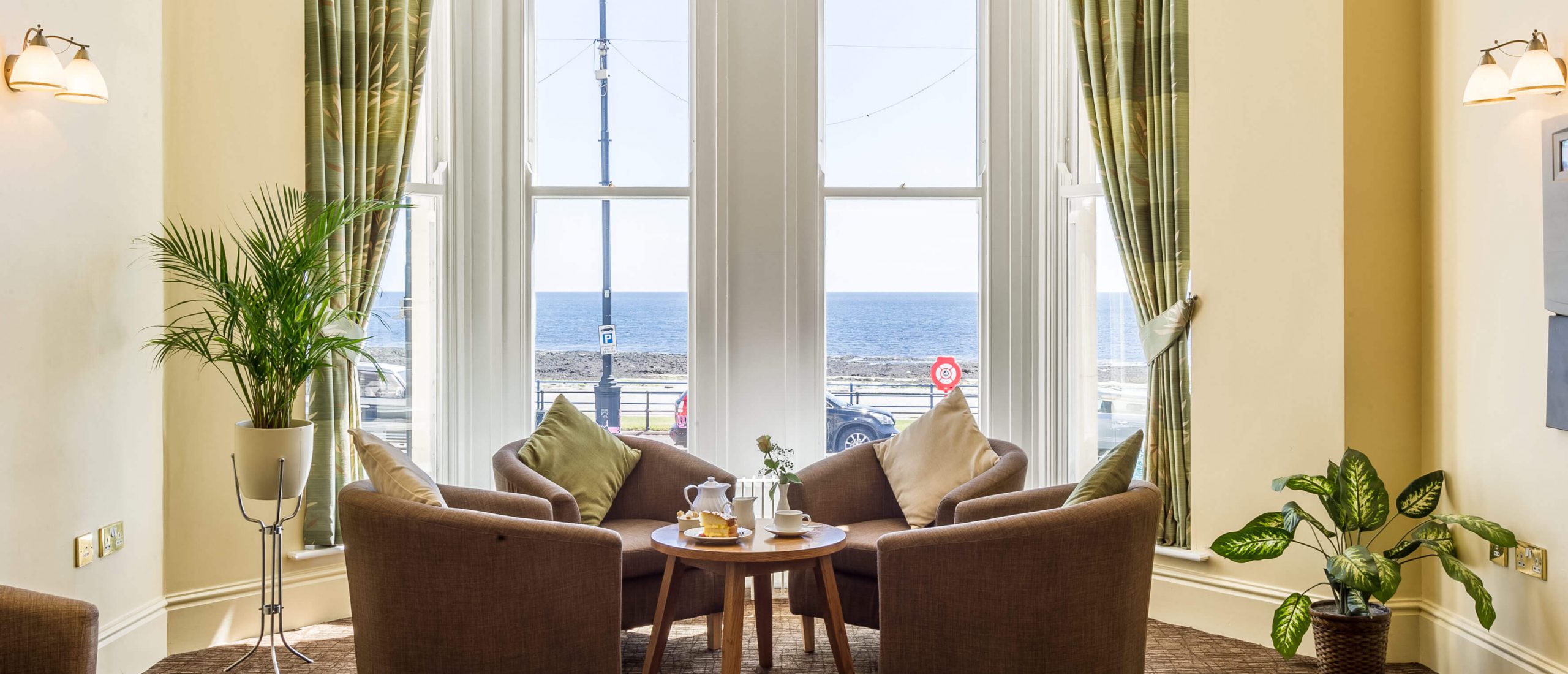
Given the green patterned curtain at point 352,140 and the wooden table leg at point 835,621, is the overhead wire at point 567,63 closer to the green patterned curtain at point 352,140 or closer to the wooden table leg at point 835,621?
the green patterned curtain at point 352,140

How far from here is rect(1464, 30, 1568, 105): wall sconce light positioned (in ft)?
8.94

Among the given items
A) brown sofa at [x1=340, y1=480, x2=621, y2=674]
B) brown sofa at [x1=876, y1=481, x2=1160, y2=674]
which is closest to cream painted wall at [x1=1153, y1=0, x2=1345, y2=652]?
brown sofa at [x1=876, y1=481, x2=1160, y2=674]

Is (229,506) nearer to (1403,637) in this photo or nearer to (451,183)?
(451,183)

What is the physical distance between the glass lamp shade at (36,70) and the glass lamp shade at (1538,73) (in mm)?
4102

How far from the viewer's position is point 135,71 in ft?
11.0

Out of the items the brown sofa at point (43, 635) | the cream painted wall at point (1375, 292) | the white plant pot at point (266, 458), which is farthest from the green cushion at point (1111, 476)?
the white plant pot at point (266, 458)

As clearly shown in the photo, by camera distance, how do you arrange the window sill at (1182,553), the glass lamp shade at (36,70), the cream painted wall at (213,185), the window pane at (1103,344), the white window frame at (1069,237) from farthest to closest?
the white window frame at (1069,237) < the window pane at (1103,344) < the window sill at (1182,553) < the cream painted wall at (213,185) < the glass lamp shade at (36,70)

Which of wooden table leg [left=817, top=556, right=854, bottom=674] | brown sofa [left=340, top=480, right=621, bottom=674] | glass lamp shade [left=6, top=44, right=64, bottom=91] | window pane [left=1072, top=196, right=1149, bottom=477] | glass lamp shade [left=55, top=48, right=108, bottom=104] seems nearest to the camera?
brown sofa [left=340, top=480, right=621, bottom=674]

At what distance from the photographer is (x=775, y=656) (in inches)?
142

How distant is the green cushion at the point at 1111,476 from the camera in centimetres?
276

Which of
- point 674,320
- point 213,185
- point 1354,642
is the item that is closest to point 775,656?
point 674,320

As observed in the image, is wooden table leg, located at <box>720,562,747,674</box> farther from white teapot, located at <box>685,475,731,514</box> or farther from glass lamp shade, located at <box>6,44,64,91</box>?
glass lamp shade, located at <box>6,44,64,91</box>

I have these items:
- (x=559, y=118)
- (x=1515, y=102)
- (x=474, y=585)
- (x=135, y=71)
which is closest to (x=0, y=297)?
(x=135, y=71)

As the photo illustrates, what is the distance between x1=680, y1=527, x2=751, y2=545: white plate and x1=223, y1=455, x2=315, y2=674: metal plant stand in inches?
54.0
